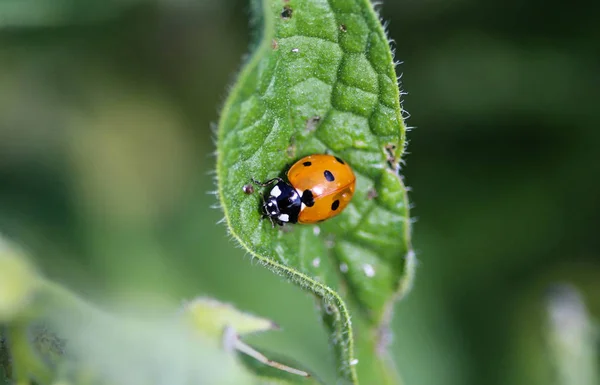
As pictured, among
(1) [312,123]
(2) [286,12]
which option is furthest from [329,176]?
(2) [286,12]

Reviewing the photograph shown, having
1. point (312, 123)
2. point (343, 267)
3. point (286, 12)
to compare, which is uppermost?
point (286, 12)

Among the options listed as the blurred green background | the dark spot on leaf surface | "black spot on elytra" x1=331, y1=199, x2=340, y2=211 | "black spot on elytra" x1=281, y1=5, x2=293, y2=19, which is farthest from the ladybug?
the blurred green background

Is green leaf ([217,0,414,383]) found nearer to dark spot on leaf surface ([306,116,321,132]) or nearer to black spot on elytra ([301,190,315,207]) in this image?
dark spot on leaf surface ([306,116,321,132])

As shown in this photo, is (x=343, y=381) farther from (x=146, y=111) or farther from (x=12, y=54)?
(x=12, y=54)

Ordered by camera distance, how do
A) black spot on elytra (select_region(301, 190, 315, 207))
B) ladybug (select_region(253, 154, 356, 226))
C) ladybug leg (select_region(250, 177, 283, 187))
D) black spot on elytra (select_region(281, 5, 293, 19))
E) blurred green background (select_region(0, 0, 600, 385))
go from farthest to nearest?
blurred green background (select_region(0, 0, 600, 385))
black spot on elytra (select_region(301, 190, 315, 207))
ladybug (select_region(253, 154, 356, 226))
ladybug leg (select_region(250, 177, 283, 187))
black spot on elytra (select_region(281, 5, 293, 19))

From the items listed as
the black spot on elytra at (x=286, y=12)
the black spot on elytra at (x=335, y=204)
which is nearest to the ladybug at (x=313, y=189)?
the black spot on elytra at (x=335, y=204)

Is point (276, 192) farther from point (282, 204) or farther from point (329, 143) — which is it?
point (329, 143)

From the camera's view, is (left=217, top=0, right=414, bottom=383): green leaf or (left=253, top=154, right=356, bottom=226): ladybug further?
(left=253, top=154, right=356, bottom=226): ladybug
